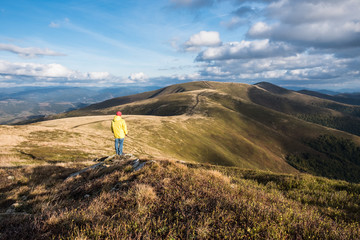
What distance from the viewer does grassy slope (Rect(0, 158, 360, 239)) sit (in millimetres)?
4504

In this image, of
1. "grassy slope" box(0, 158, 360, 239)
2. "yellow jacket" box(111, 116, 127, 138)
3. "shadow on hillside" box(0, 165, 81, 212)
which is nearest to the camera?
"grassy slope" box(0, 158, 360, 239)

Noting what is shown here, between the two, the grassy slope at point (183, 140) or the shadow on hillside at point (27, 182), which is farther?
the grassy slope at point (183, 140)

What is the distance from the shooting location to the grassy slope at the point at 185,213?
14.8ft

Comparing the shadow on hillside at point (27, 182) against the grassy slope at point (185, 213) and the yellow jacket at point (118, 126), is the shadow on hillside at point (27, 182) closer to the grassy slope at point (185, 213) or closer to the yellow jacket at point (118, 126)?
A: the grassy slope at point (185, 213)

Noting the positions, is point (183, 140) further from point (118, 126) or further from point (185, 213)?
point (185, 213)

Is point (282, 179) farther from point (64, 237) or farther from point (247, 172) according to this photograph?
point (64, 237)

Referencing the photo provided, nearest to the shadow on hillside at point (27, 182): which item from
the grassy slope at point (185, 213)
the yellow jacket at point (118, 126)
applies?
the grassy slope at point (185, 213)

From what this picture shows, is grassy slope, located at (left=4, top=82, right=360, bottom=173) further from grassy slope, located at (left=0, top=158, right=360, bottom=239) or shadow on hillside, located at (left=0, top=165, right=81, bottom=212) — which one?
grassy slope, located at (left=0, top=158, right=360, bottom=239)

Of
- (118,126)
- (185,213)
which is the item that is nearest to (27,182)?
(118,126)

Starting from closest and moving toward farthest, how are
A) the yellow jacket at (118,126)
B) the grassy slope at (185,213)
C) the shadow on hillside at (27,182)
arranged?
the grassy slope at (185,213), the shadow on hillside at (27,182), the yellow jacket at (118,126)

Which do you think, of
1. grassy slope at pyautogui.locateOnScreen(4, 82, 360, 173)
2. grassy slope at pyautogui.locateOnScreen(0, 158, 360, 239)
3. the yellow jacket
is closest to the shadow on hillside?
grassy slope at pyautogui.locateOnScreen(0, 158, 360, 239)

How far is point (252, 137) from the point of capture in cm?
15875

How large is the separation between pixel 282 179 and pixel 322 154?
644 ft

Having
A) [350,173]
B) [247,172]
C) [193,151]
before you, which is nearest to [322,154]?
[350,173]
